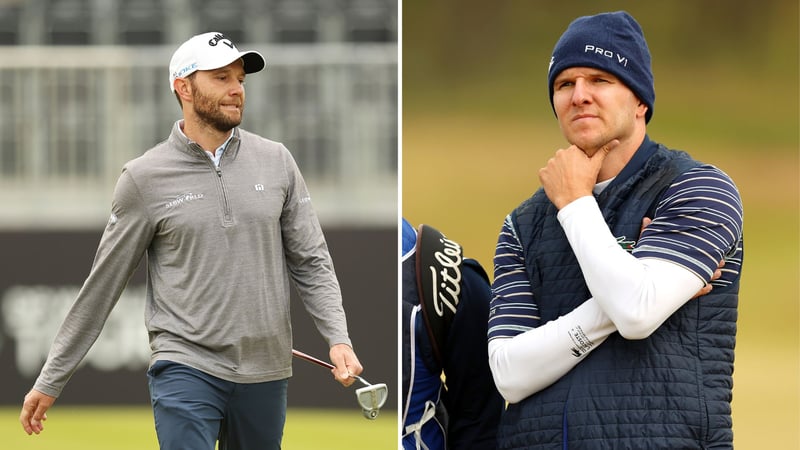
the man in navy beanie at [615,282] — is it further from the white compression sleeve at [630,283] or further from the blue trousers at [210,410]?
the blue trousers at [210,410]

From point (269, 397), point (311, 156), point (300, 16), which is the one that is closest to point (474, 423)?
point (269, 397)

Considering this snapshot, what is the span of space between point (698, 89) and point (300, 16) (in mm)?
5153

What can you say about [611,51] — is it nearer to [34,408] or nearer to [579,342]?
[579,342]

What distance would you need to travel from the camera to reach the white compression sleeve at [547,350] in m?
1.67

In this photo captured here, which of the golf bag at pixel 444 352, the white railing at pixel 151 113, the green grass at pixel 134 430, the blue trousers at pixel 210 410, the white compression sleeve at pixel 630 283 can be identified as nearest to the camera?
the white compression sleeve at pixel 630 283

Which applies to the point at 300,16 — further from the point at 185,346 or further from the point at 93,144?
the point at 185,346

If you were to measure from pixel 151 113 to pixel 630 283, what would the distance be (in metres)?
6.69

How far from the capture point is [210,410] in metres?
2.57

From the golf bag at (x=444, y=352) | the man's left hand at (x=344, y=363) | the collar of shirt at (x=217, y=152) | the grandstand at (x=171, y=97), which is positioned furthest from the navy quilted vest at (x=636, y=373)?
the grandstand at (x=171, y=97)

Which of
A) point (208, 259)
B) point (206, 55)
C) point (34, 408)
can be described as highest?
point (206, 55)

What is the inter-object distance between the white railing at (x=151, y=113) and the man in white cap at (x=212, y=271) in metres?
4.99

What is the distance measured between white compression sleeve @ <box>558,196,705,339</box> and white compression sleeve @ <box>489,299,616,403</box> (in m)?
0.05

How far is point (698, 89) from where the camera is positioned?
3320 millimetres

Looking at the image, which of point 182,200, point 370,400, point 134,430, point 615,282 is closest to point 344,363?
point 370,400
